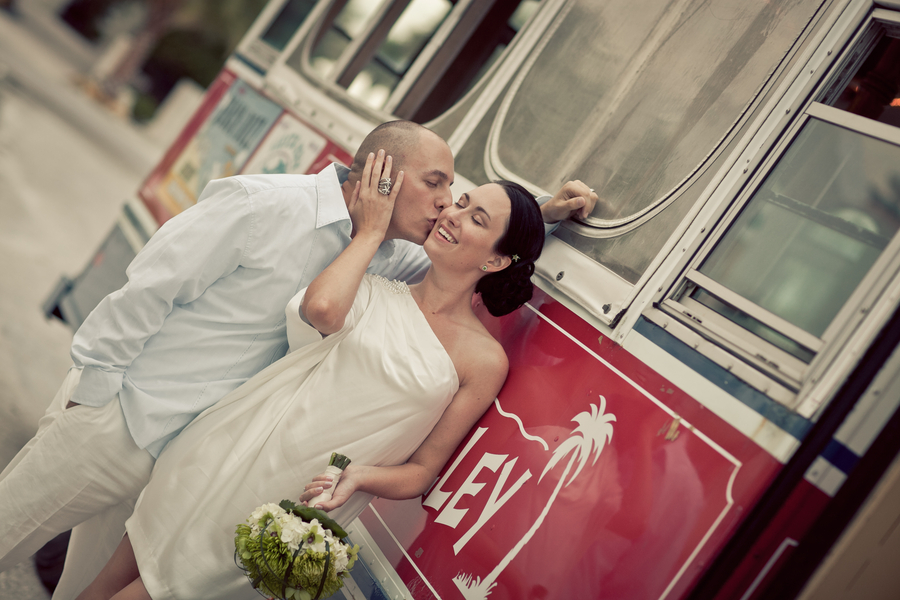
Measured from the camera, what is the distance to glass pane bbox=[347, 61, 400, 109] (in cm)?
434

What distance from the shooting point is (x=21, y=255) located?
603cm

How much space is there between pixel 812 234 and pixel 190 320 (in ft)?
6.23

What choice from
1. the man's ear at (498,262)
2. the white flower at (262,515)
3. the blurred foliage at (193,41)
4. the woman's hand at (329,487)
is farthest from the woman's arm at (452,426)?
the blurred foliage at (193,41)

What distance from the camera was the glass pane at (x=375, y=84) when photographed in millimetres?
4340

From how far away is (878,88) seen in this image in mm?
1970

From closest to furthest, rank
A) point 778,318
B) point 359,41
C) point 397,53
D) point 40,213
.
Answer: point 778,318 → point 359,41 → point 397,53 → point 40,213

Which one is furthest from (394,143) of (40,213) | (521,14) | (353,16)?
(40,213)

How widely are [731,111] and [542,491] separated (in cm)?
130

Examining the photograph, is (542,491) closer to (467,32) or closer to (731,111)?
(731,111)

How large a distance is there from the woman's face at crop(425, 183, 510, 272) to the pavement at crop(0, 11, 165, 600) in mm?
2397

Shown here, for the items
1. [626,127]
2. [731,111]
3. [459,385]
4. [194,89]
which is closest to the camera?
[731,111]

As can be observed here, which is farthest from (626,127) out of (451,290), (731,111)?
(451,290)

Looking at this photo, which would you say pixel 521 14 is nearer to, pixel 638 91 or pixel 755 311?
pixel 638 91

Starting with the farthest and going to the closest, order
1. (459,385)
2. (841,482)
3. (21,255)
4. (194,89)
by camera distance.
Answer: (194,89) < (21,255) < (459,385) < (841,482)
